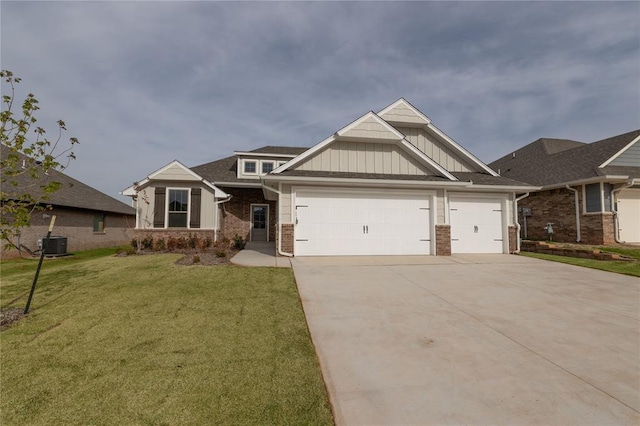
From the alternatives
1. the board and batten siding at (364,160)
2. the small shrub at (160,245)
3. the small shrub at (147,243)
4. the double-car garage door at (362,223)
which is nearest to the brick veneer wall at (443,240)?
the double-car garage door at (362,223)

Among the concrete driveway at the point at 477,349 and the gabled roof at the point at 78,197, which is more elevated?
the gabled roof at the point at 78,197

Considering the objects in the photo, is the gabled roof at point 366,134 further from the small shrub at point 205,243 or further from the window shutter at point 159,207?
the window shutter at point 159,207

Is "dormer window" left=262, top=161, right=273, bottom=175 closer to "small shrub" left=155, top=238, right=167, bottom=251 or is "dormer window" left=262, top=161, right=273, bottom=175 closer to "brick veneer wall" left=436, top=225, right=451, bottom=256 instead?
"small shrub" left=155, top=238, right=167, bottom=251

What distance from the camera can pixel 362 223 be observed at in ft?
34.3

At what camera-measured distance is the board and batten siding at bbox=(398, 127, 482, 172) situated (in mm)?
13656

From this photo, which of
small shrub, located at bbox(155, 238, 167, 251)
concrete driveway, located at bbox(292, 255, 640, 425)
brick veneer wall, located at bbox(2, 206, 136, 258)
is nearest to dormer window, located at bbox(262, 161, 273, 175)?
small shrub, located at bbox(155, 238, 167, 251)

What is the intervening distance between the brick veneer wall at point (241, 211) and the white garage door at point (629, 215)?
18.3 metres

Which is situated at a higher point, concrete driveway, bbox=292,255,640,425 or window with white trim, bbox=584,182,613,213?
window with white trim, bbox=584,182,613,213

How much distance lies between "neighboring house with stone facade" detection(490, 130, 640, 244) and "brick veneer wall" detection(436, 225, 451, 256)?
9271 mm

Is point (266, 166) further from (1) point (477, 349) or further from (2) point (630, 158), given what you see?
(2) point (630, 158)

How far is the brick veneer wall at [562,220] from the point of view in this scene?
13.5 m

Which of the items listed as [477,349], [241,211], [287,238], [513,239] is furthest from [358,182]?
[241,211]

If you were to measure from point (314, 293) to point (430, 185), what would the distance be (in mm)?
7080

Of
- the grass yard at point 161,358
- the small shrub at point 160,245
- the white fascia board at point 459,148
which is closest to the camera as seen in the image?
the grass yard at point 161,358
